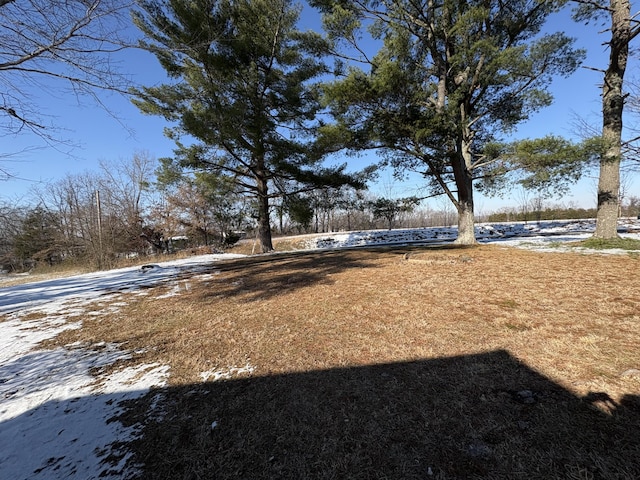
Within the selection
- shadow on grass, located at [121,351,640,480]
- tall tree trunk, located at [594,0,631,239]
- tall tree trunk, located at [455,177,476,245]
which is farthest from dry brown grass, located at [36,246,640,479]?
tall tree trunk, located at [455,177,476,245]

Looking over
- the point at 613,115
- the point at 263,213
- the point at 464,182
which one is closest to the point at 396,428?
the point at 464,182

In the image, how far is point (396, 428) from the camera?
161cm

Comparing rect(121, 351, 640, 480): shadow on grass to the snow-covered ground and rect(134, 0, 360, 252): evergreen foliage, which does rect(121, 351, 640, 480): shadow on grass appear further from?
rect(134, 0, 360, 252): evergreen foliage

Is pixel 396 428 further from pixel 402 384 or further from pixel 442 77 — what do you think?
pixel 442 77

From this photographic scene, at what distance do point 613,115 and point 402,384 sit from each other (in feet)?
38.5

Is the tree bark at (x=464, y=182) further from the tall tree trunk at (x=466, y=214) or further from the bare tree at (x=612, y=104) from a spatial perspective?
the bare tree at (x=612, y=104)

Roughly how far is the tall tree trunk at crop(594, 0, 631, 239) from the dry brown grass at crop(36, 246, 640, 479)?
229 inches

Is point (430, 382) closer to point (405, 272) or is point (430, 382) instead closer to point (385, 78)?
point (405, 272)

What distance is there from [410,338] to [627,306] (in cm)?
290

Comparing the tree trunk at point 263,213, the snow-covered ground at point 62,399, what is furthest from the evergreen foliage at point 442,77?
the snow-covered ground at point 62,399

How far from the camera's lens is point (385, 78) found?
7.20m

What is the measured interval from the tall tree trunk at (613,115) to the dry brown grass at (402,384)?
5.81m

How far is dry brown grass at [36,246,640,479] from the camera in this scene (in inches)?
54.4

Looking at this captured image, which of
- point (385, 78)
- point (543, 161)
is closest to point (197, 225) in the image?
point (385, 78)
